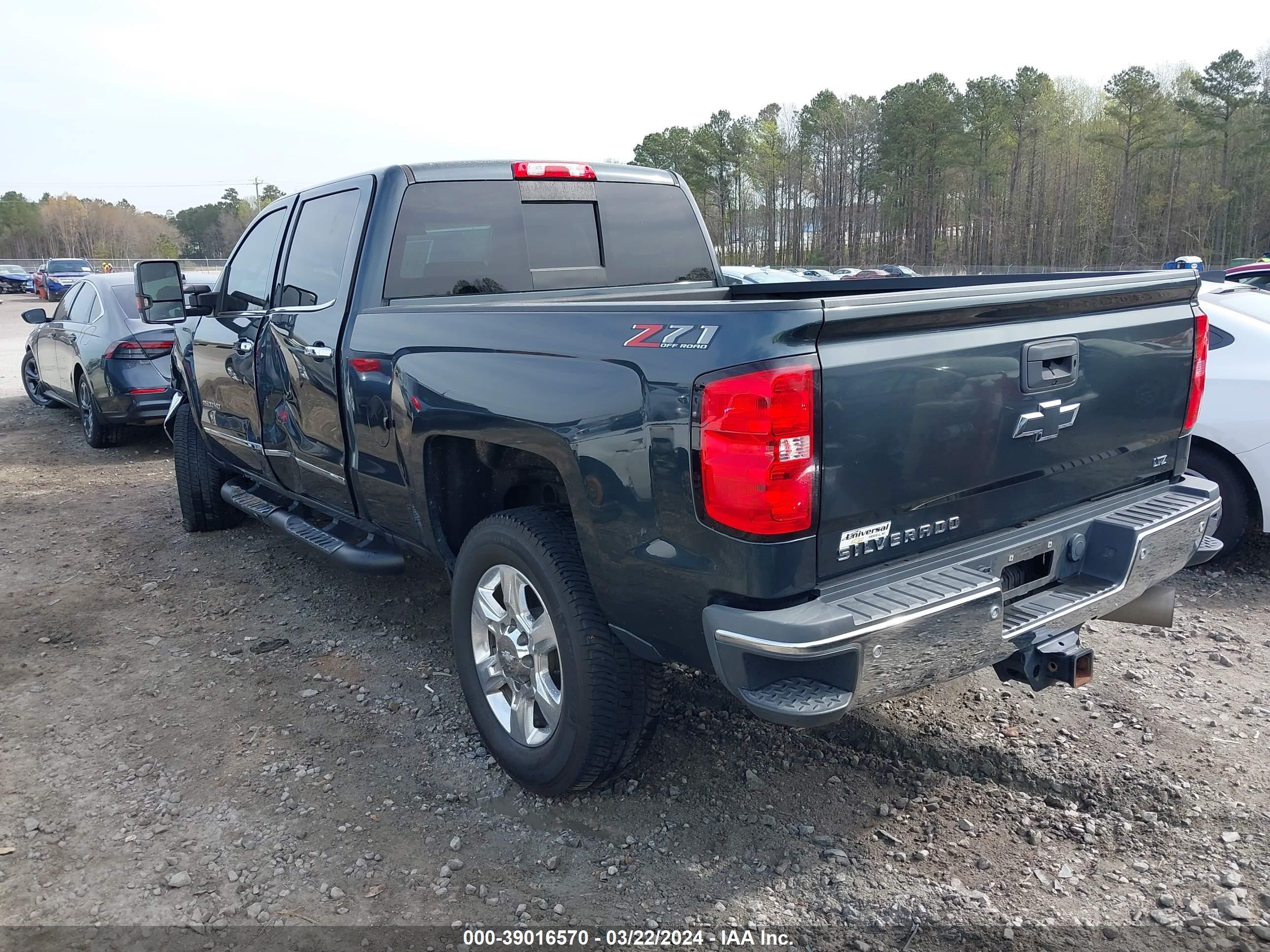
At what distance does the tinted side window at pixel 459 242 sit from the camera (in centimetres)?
388

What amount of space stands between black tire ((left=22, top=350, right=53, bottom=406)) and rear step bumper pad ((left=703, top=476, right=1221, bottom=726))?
12.3 m

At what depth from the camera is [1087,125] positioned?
60281mm

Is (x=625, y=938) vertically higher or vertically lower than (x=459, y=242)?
lower

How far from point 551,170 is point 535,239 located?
1.12 ft

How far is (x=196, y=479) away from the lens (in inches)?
249

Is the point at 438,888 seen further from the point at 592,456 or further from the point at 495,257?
the point at 495,257

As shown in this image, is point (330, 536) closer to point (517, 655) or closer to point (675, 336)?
point (517, 655)

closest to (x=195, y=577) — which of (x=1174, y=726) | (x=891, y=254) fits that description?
(x=1174, y=726)

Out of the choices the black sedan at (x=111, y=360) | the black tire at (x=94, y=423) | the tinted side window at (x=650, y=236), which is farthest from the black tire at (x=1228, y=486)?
the black tire at (x=94, y=423)

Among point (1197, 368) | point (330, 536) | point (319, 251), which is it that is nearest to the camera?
point (1197, 368)

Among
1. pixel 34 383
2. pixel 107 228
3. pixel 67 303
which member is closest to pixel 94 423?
pixel 67 303

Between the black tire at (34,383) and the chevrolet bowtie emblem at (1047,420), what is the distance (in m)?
12.5

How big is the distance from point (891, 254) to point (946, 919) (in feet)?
226

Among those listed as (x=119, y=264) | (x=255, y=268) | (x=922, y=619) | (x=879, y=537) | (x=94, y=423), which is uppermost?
(x=255, y=268)
